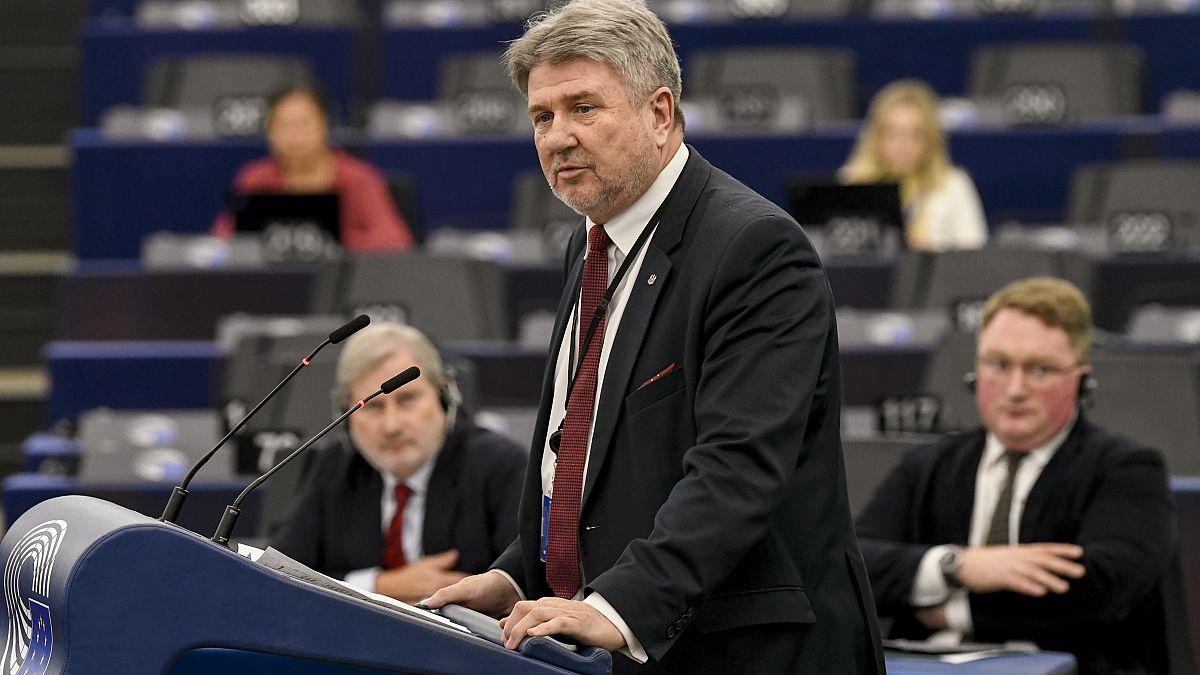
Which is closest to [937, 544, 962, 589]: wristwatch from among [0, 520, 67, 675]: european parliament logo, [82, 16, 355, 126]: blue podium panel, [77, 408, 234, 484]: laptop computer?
[0, 520, 67, 675]: european parliament logo

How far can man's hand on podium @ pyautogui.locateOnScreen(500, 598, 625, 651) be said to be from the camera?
1701mm

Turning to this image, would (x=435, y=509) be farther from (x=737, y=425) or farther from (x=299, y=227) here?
(x=299, y=227)

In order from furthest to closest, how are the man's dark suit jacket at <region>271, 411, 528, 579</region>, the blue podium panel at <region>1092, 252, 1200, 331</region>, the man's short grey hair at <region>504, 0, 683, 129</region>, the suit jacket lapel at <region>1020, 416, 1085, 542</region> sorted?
the blue podium panel at <region>1092, 252, 1200, 331</region>
the man's dark suit jacket at <region>271, 411, 528, 579</region>
the suit jacket lapel at <region>1020, 416, 1085, 542</region>
the man's short grey hair at <region>504, 0, 683, 129</region>

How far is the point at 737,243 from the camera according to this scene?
6.23 feet

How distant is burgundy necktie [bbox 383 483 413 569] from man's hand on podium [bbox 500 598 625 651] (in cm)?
186

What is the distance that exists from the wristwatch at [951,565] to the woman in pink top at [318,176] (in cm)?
357

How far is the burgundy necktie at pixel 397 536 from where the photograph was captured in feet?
11.7

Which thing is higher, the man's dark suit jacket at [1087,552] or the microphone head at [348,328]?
the microphone head at [348,328]

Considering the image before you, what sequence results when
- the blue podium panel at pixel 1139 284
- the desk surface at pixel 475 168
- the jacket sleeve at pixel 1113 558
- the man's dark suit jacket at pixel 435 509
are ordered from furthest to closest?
the desk surface at pixel 475 168
the blue podium panel at pixel 1139 284
the man's dark suit jacket at pixel 435 509
the jacket sleeve at pixel 1113 558

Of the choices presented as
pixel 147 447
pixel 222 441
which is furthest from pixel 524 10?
pixel 222 441

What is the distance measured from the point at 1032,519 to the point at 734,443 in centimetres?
160

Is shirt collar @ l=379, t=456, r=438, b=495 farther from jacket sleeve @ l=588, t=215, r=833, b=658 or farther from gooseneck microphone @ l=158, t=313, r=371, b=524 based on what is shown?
jacket sleeve @ l=588, t=215, r=833, b=658

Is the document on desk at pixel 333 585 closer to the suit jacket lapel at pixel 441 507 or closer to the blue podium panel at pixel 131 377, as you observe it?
the suit jacket lapel at pixel 441 507

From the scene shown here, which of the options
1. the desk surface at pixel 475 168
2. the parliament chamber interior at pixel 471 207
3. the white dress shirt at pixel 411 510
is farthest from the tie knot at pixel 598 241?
the desk surface at pixel 475 168
